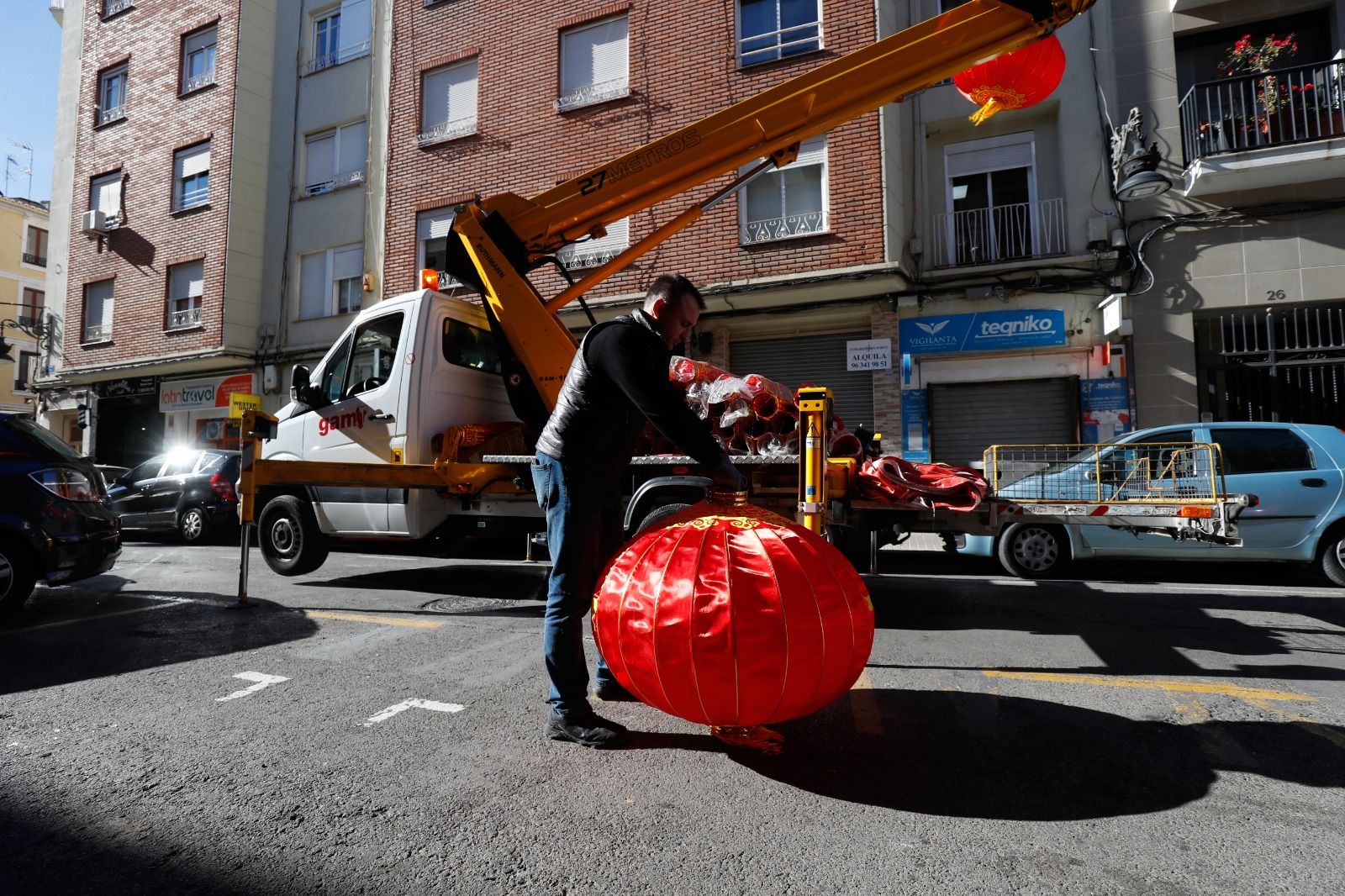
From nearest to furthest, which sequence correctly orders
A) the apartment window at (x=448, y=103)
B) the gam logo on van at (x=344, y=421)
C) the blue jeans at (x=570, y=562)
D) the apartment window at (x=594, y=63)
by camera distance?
1. the blue jeans at (x=570, y=562)
2. the gam logo on van at (x=344, y=421)
3. the apartment window at (x=594, y=63)
4. the apartment window at (x=448, y=103)

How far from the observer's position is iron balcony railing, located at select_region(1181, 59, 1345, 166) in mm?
10500

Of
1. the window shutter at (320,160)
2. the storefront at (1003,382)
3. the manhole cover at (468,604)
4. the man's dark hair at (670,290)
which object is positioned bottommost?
the manhole cover at (468,604)

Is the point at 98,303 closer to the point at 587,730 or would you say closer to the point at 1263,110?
the point at 587,730

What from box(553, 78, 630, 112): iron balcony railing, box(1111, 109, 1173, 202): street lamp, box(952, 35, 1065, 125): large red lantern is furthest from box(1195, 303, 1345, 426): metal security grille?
box(553, 78, 630, 112): iron balcony railing

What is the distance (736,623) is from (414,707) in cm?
172

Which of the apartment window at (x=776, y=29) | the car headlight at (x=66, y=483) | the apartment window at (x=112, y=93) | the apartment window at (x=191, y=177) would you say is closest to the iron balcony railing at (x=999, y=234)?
the apartment window at (x=776, y=29)

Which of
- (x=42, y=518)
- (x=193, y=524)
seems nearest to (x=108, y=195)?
(x=193, y=524)

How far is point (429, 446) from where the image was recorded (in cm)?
609

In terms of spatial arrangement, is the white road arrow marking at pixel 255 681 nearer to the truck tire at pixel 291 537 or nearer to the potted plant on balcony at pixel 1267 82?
the truck tire at pixel 291 537

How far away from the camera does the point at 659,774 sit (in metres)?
2.47

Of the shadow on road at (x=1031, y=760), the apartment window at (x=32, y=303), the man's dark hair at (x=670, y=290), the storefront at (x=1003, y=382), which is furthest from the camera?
the apartment window at (x=32, y=303)

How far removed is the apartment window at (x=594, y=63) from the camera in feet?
44.5

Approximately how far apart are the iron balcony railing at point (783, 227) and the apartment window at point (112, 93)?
1899cm

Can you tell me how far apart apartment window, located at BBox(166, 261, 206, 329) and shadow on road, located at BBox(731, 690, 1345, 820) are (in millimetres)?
19650
